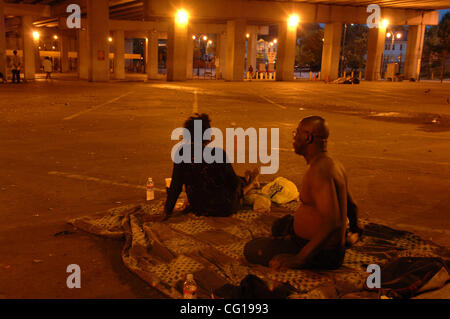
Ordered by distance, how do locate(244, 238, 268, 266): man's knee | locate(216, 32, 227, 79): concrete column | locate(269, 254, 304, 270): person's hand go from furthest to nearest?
1. locate(216, 32, 227, 79): concrete column
2. locate(244, 238, 268, 266): man's knee
3. locate(269, 254, 304, 270): person's hand

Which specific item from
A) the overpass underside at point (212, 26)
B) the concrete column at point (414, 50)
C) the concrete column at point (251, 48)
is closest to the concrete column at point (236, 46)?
the overpass underside at point (212, 26)

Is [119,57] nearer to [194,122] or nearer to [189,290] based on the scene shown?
[194,122]

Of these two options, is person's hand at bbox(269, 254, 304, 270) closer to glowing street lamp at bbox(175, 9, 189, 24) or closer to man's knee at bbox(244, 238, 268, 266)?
man's knee at bbox(244, 238, 268, 266)

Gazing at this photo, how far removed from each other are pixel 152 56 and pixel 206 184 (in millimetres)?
39750

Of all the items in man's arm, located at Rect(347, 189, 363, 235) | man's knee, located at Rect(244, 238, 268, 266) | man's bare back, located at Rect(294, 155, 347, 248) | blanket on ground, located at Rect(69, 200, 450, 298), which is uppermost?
man's bare back, located at Rect(294, 155, 347, 248)

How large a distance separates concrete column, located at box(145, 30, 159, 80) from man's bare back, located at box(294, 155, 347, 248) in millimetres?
39346

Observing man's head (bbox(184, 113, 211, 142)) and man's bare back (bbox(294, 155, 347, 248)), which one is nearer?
man's bare back (bbox(294, 155, 347, 248))

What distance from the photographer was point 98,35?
31188mm

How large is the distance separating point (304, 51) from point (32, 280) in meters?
75.5

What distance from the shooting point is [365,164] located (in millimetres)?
8188

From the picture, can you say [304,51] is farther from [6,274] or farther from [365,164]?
[6,274]

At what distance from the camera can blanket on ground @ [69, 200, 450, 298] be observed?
3.51 metres

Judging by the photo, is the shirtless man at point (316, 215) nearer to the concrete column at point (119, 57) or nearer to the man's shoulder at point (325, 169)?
the man's shoulder at point (325, 169)

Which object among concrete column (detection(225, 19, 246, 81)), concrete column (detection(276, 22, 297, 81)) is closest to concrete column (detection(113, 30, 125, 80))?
concrete column (detection(225, 19, 246, 81))
